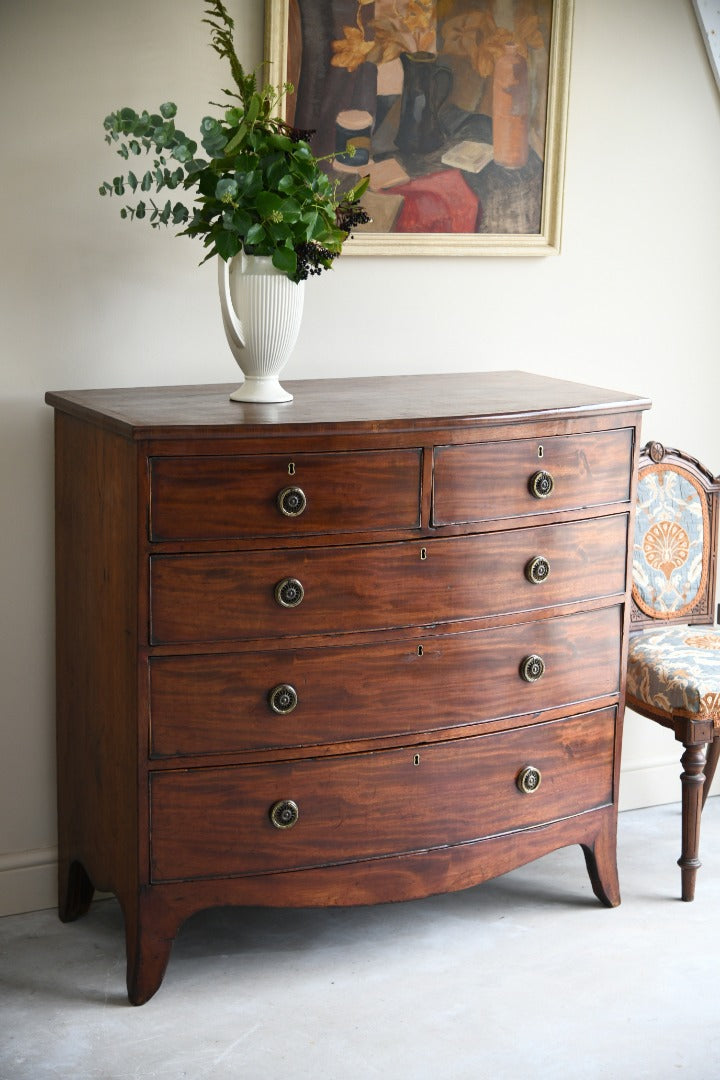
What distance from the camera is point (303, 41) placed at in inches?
112

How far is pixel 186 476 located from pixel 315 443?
25 centimetres

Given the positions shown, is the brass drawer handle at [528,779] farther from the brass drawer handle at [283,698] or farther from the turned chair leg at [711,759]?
the turned chair leg at [711,759]

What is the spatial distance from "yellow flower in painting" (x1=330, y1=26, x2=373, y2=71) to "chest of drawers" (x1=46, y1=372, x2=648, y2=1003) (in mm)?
734

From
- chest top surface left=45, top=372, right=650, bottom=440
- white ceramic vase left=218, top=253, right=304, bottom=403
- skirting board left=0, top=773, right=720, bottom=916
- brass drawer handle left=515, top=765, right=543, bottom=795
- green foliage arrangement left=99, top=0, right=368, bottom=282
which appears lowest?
skirting board left=0, top=773, right=720, bottom=916

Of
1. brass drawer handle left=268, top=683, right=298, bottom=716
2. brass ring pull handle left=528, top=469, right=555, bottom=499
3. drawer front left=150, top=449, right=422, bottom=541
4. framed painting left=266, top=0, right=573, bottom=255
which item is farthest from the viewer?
framed painting left=266, top=0, right=573, bottom=255

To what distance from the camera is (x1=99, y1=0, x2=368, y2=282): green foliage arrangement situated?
2.46 m

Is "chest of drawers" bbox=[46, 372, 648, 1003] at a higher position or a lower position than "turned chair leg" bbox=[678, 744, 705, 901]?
higher

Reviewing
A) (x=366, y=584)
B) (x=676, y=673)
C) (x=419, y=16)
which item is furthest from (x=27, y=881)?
(x=419, y=16)

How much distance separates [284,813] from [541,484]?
85 cm

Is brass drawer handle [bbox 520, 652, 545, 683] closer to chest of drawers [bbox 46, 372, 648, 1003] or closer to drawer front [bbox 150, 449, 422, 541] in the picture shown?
chest of drawers [bbox 46, 372, 648, 1003]

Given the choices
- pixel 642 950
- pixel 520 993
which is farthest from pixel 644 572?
pixel 520 993

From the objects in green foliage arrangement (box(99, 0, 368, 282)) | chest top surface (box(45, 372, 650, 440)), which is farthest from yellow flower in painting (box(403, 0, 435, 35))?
chest top surface (box(45, 372, 650, 440))

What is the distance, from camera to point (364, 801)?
2586 mm

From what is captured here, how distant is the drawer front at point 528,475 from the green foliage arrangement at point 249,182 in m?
0.49
